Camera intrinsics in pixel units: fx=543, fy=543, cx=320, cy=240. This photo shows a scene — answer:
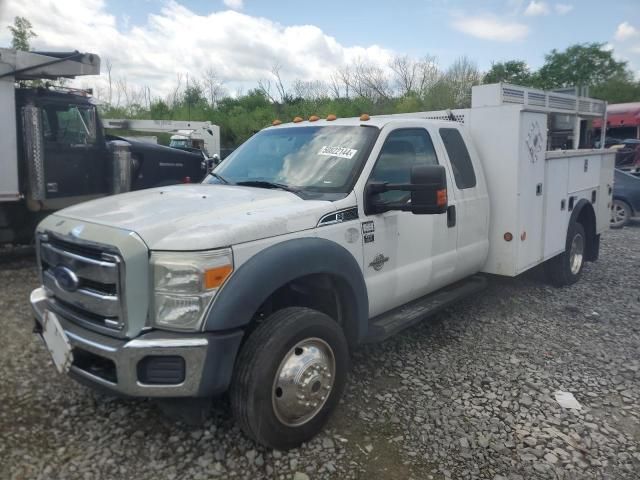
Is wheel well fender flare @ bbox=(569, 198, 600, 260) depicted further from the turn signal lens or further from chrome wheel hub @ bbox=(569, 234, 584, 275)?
the turn signal lens

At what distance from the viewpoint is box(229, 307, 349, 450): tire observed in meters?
2.84

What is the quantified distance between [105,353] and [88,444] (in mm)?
824

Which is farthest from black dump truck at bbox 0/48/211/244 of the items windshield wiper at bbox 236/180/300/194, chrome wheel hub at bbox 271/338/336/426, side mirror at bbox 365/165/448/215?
chrome wheel hub at bbox 271/338/336/426

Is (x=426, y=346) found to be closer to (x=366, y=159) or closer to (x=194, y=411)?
(x=366, y=159)

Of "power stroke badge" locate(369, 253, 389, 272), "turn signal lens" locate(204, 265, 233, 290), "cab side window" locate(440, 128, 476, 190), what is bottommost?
"power stroke badge" locate(369, 253, 389, 272)

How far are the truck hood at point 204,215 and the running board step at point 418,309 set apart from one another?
96 cm

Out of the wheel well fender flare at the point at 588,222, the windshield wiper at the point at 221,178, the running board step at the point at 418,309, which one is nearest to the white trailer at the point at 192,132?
the windshield wiper at the point at 221,178

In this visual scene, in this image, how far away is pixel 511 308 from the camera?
5.77 m

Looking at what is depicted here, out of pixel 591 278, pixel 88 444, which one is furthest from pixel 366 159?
pixel 591 278

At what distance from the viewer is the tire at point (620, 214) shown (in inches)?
467

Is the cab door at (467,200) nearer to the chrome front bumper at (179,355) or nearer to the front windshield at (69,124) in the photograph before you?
the chrome front bumper at (179,355)

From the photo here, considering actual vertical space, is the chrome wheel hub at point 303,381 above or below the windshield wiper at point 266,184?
below

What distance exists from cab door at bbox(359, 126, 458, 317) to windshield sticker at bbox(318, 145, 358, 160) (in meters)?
0.17

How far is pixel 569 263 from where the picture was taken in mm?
6516
